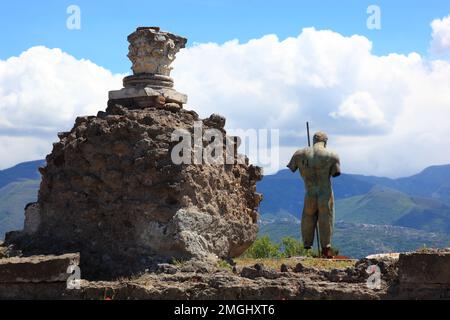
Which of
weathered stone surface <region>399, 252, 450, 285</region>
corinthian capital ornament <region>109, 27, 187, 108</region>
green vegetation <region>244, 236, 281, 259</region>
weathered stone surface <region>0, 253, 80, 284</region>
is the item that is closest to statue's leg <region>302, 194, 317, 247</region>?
corinthian capital ornament <region>109, 27, 187, 108</region>

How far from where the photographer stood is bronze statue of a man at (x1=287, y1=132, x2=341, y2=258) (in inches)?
716

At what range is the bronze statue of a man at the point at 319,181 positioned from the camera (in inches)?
716

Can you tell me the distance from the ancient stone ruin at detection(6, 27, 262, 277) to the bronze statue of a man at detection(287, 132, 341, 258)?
1526mm

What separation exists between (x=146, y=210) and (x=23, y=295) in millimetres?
2524

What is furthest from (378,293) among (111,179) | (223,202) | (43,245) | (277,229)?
(277,229)

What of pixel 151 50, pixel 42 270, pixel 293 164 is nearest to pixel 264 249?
pixel 293 164

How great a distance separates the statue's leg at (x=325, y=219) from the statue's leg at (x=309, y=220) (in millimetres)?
A: 205

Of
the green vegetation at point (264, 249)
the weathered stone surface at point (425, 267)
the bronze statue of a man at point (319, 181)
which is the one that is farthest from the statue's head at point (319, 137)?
the green vegetation at point (264, 249)

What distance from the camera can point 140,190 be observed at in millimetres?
15578

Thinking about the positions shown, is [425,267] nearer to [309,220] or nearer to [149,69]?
[309,220]

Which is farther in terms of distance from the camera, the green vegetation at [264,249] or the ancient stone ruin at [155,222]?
the green vegetation at [264,249]

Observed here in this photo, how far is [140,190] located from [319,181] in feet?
14.3

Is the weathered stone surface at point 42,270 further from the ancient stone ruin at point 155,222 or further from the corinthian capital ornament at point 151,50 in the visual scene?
the corinthian capital ornament at point 151,50

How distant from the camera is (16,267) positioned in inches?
558
